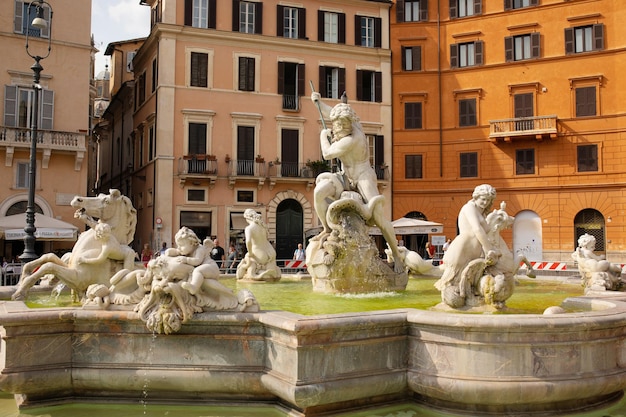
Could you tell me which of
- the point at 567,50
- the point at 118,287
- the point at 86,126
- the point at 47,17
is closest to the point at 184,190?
the point at 86,126

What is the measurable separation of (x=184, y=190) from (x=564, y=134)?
60.3ft

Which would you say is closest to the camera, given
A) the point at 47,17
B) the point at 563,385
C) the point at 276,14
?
the point at 563,385

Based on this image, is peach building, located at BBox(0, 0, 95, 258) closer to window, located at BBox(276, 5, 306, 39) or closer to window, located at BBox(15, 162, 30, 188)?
window, located at BBox(15, 162, 30, 188)

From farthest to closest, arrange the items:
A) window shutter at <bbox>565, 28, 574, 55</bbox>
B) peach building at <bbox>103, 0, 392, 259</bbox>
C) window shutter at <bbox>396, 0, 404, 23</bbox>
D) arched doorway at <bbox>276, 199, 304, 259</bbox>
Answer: window shutter at <bbox>396, 0, 404, 23</bbox> → arched doorway at <bbox>276, 199, 304, 259</bbox> → window shutter at <bbox>565, 28, 574, 55</bbox> → peach building at <bbox>103, 0, 392, 259</bbox>

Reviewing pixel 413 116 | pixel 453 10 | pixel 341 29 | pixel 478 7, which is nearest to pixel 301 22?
pixel 341 29

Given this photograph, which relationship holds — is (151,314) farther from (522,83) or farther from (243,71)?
(522,83)

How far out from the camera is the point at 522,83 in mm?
29734

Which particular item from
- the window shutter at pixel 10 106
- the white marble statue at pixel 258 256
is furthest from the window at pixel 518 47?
the white marble statue at pixel 258 256

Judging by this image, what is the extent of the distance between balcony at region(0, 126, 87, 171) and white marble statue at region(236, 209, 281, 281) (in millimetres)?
17067

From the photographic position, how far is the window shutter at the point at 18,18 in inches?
963

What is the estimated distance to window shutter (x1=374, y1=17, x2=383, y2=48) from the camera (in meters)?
32.0

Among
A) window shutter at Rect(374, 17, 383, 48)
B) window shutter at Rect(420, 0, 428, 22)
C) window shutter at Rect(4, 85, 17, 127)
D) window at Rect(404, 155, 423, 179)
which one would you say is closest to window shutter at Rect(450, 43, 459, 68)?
window shutter at Rect(420, 0, 428, 22)

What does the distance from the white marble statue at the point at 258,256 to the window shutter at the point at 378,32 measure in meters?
24.0

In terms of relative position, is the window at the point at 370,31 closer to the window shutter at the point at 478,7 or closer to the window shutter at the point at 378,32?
the window shutter at the point at 378,32
